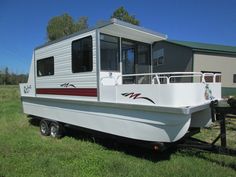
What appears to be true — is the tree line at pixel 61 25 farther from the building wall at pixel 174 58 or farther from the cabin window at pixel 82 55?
the cabin window at pixel 82 55

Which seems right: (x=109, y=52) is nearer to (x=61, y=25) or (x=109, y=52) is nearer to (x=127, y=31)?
(x=127, y=31)

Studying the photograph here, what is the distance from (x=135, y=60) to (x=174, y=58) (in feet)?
42.4

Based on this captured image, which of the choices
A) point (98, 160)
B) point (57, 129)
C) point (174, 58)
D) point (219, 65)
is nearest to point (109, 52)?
point (98, 160)

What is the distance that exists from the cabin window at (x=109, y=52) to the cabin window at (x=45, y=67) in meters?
2.18

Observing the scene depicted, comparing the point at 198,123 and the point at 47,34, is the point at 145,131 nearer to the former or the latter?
the point at 198,123

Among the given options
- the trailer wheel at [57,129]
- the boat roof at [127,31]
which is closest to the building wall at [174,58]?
the boat roof at [127,31]

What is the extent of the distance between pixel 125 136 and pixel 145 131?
1.82 feet

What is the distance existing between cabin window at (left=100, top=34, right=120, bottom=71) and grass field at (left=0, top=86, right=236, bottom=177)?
78.4 inches

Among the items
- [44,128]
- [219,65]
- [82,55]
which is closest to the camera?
[82,55]

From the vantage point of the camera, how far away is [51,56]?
7.41m

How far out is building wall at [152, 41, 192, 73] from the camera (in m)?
18.0

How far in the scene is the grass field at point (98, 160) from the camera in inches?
182

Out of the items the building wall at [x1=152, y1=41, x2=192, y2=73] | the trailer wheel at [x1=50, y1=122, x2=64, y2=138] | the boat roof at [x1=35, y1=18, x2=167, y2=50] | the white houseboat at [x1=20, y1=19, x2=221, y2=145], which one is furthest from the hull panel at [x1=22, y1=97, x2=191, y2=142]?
the building wall at [x1=152, y1=41, x2=192, y2=73]

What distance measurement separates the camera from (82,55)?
614cm
